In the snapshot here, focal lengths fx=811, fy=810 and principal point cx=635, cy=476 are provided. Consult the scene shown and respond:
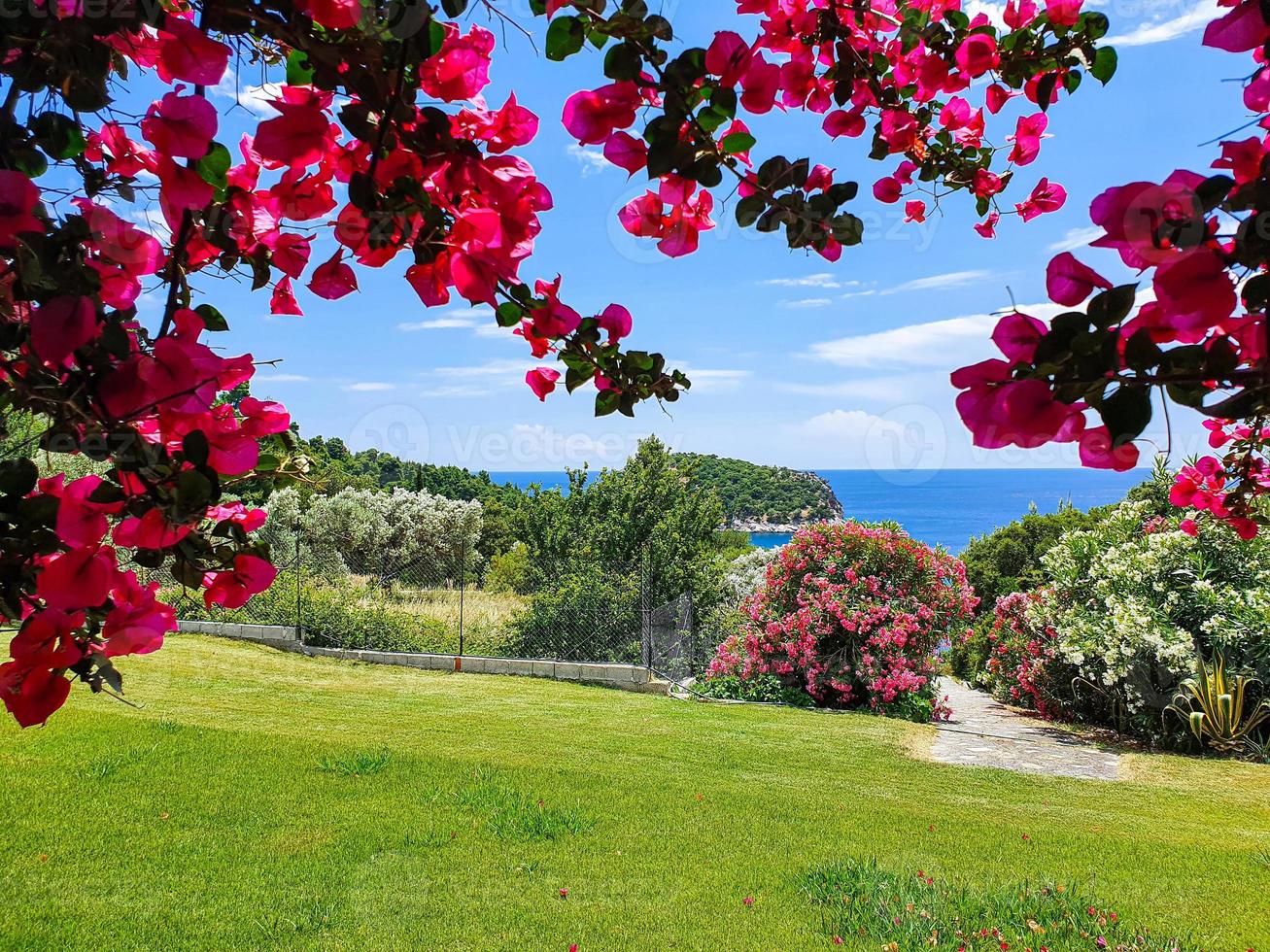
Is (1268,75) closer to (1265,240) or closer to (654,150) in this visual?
(1265,240)

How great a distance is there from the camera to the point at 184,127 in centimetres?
89

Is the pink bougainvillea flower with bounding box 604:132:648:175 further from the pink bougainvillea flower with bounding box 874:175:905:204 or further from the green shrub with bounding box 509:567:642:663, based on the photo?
the green shrub with bounding box 509:567:642:663

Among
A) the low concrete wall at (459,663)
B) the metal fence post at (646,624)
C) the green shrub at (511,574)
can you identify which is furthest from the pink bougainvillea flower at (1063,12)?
the green shrub at (511,574)

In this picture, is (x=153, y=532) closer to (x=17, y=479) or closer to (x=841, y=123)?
(x=17, y=479)

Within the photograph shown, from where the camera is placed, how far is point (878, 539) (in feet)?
32.6

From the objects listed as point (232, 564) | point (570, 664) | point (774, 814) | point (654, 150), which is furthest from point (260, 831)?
point (570, 664)

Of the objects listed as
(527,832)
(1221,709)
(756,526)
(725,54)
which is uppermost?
(756,526)

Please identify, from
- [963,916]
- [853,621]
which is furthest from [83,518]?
[853,621]

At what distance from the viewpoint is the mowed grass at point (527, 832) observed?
10.6 feet

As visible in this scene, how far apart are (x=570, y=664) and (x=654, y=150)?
32.6 ft

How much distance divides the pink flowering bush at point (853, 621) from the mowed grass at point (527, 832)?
193 centimetres

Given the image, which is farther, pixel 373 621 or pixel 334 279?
pixel 373 621

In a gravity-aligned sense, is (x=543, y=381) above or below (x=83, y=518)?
above

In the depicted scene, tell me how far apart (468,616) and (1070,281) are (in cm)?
1190
